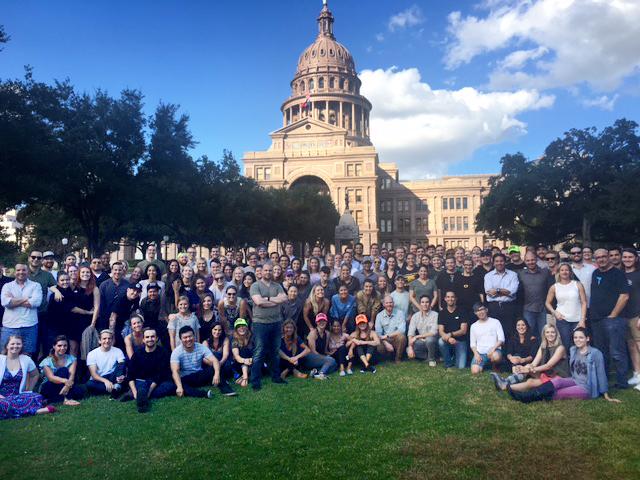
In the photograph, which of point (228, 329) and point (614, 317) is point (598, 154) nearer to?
point (614, 317)

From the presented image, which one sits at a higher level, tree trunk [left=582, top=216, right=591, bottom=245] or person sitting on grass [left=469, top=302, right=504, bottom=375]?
tree trunk [left=582, top=216, right=591, bottom=245]

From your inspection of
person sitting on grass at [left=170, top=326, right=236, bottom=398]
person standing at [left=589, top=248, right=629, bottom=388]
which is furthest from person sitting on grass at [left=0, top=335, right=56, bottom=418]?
person standing at [left=589, top=248, right=629, bottom=388]

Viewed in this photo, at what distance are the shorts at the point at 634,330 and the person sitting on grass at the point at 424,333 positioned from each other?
310cm

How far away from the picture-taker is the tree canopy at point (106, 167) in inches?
792

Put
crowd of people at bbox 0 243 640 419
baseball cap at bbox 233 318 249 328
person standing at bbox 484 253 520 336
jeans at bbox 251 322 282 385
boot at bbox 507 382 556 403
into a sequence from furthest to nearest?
person standing at bbox 484 253 520 336
baseball cap at bbox 233 318 249 328
jeans at bbox 251 322 282 385
crowd of people at bbox 0 243 640 419
boot at bbox 507 382 556 403

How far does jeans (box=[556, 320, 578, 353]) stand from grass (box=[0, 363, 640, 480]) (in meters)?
1.08

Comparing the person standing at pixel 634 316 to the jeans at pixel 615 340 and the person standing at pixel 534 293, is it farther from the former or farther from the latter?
the person standing at pixel 534 293

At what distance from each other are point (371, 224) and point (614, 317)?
213 feet

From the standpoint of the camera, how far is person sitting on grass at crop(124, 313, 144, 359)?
774cm

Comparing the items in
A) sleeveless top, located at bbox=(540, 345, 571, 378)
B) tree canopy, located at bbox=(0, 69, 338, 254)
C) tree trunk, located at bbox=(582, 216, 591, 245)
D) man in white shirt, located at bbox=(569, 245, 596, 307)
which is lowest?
sleeveless top, located at bbox=(540, 345, 571, 378)

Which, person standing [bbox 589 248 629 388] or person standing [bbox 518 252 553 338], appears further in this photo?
person standing [bbox 518 252 553 338]

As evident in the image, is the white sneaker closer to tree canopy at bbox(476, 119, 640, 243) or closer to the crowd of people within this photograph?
the crowd of people

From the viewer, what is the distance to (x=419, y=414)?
6.34 meters

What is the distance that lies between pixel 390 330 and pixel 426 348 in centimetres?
75
